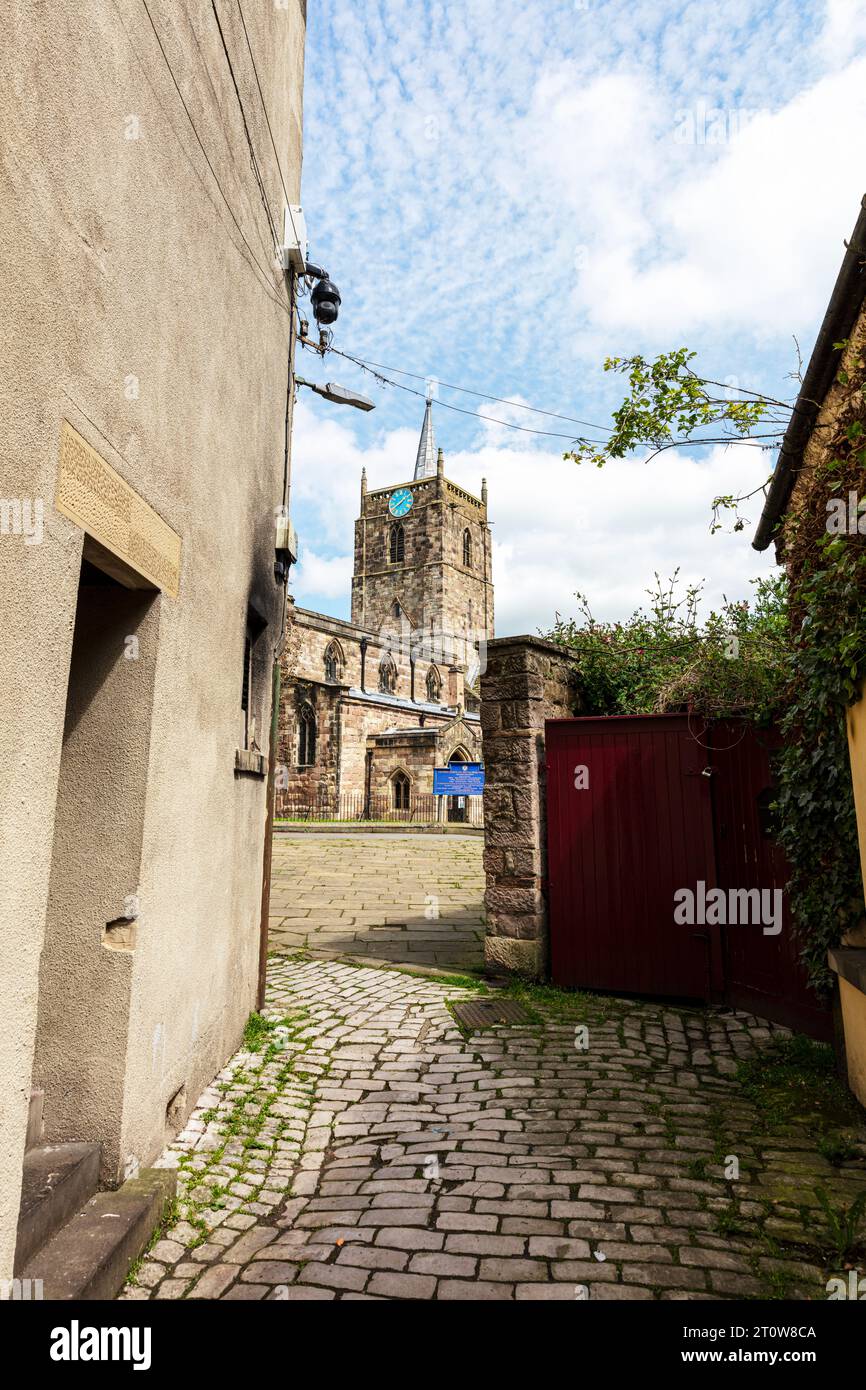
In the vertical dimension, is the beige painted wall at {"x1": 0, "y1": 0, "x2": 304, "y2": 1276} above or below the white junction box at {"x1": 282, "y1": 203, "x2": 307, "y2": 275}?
below

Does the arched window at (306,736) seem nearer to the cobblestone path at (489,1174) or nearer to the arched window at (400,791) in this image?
the arched window at (400,791)

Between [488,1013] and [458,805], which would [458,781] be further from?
[488,1013]

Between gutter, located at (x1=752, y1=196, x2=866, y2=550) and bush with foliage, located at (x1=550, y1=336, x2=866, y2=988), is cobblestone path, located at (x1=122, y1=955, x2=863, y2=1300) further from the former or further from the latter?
gutter, located at (x1=752, y1=196, x2=866, y2=550)

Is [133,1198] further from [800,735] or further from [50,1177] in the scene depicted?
[800,735]

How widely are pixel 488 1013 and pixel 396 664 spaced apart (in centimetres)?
3835

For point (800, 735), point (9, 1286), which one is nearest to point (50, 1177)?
point (9, 1286)

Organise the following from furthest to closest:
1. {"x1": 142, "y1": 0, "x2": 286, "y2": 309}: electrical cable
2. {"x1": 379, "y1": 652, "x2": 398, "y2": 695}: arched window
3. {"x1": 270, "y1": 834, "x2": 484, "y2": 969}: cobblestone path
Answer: {"x1": 379, "y1": 652, "x2": 398, "y2": 695}: arched window < {"x1": 270, "y1": 834, "x2": 484, "y2": 969}: cobblestone path < {"x1": 142, "y1": 0, "x2": 286, "y2": 309}: electrical cable

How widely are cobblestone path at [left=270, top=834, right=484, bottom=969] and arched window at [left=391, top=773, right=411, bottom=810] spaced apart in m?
12.7

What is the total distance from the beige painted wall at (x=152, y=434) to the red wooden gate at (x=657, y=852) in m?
2.65

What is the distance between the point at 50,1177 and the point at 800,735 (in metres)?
4.56

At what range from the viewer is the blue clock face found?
56281mm

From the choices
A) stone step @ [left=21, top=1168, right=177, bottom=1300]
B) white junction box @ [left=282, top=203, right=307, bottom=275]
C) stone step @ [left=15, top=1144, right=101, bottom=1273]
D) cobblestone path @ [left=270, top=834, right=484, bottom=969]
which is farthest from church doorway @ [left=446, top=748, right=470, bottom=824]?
stone step @ [left=15, top=1144, right=101, bottom=1273]

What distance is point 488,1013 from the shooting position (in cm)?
567
